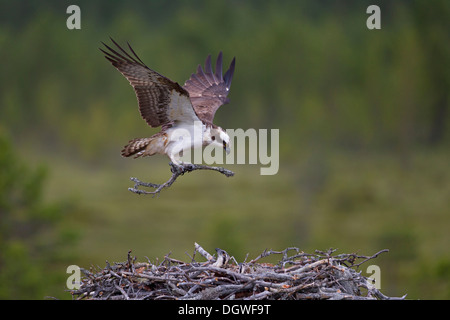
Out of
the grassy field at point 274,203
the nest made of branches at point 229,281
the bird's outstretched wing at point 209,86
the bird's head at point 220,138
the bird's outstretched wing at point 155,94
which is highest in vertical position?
the grassy field at point 274,203

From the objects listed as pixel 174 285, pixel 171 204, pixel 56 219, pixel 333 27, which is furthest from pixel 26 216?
pixel 333 27

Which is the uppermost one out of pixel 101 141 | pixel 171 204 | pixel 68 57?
pixel 68 57

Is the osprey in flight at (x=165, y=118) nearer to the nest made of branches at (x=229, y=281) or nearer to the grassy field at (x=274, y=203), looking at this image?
the nest made of branches at (x=229, y=281)

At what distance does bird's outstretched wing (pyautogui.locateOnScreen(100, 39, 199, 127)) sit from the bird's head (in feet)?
0.90

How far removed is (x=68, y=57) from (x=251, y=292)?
190 feet

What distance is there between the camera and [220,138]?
867 centimetres

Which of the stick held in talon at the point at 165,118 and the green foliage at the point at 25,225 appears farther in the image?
the green foliage at the point at 25,225

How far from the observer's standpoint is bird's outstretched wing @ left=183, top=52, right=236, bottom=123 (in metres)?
10.3

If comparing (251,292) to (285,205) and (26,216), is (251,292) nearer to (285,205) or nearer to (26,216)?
(26,216)

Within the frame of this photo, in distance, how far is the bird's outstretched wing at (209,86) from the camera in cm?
1031

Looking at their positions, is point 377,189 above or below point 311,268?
above

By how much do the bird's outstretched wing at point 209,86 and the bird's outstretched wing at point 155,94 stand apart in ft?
5.01

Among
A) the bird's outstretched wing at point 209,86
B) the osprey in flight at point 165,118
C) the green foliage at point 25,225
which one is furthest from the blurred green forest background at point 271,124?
the osprey in flight at point 165,118

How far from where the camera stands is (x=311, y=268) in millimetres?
6836
